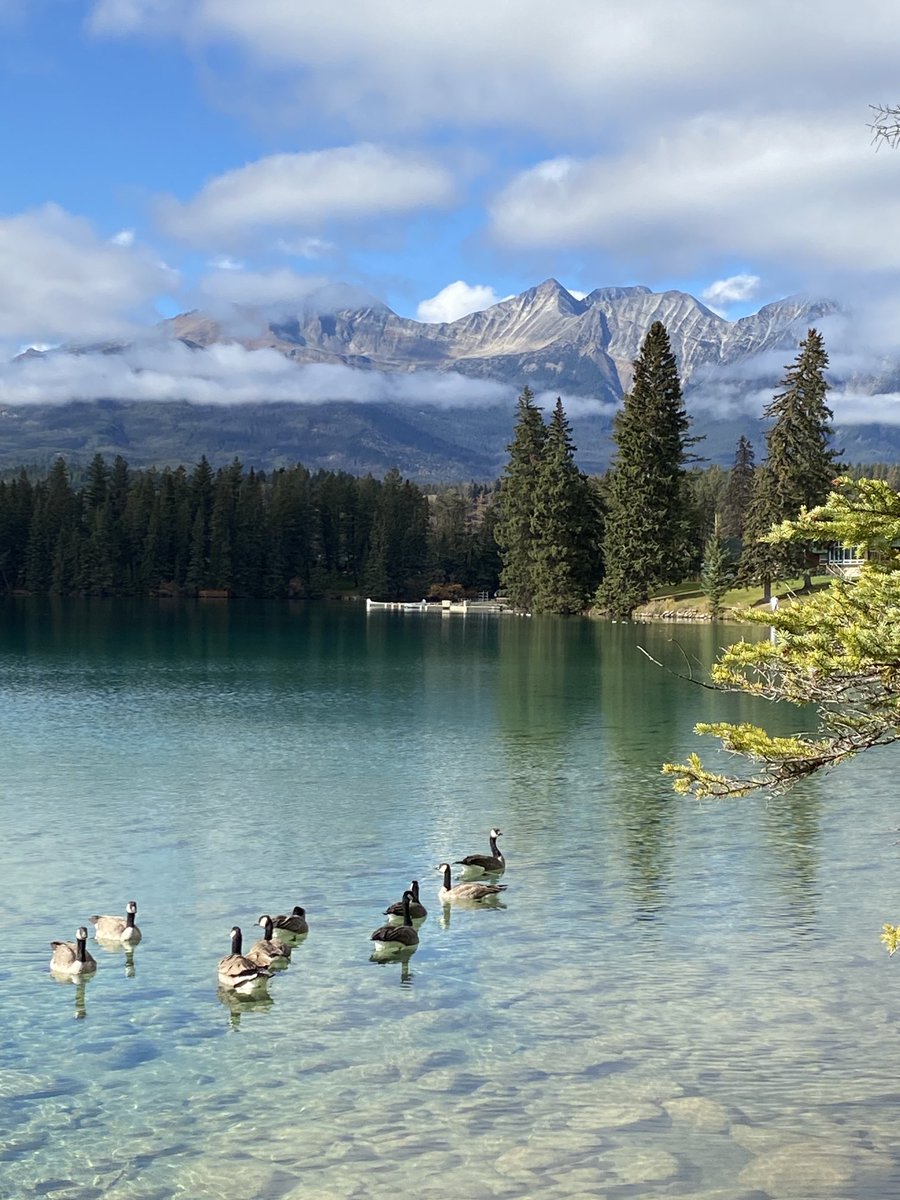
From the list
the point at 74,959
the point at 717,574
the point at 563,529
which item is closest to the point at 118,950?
the point at 74,959

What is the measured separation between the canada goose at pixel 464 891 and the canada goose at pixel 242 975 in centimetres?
504

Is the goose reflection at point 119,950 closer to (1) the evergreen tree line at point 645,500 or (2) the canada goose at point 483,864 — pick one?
(2) the canada goose at point 483,864

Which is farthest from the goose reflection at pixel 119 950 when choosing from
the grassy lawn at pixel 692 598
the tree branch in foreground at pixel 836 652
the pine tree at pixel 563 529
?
the pine tree at pixel 563 529

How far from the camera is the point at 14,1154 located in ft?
38.7

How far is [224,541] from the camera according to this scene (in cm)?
17425

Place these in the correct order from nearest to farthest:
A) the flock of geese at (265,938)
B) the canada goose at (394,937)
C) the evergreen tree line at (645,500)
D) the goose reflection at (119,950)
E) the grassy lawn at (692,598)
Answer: the flock of geese at (265,938)
the goose reflection at (119,950)
the canada goose at (394,937)
the evergreen tree line at (645,500)
the grassy lawn at (692,598)

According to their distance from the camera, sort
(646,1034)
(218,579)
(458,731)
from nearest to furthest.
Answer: (646,1034)
(458,731)
(218,579)

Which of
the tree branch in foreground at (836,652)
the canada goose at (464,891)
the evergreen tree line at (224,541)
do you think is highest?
the evergreen tree line at (224,541)

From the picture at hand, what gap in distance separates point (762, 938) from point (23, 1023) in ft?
34.5

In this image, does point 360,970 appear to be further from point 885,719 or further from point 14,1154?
point 885,719

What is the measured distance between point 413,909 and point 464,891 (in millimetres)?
1753

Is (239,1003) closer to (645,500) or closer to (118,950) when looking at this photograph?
(118,950)

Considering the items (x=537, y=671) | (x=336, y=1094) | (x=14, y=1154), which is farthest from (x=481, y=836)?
(x=537, y=671)

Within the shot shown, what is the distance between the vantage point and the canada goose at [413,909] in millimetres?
19062
